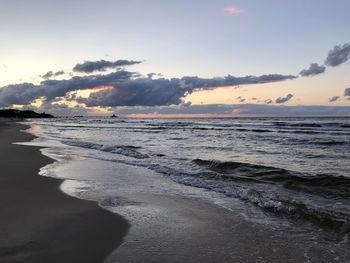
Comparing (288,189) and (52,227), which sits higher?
(52,227)

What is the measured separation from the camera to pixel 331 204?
25.1 feet

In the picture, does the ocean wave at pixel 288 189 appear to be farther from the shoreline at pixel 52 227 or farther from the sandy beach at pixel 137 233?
the shoreline at pixel 52 227

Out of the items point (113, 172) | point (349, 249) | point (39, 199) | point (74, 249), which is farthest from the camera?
point (113, 172)

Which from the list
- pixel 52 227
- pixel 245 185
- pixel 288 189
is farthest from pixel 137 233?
pixel 288 189

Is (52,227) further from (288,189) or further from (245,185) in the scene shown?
(288,189)

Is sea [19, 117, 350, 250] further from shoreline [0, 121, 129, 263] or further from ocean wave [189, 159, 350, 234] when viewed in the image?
shoreline [0, 121, 129, 263]

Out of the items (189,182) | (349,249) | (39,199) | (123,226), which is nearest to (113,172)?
(189,182)

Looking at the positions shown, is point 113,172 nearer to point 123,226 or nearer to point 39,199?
point 39,199

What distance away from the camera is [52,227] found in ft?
17.9

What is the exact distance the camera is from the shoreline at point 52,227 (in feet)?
14.5

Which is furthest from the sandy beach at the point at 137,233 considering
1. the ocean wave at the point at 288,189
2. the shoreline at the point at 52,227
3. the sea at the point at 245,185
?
the ocean wave at the point at 288,189

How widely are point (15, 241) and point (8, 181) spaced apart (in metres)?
4.76

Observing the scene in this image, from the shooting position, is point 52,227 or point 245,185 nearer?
point 52,227

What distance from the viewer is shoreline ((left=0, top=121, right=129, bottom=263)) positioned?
4422 millimetres
